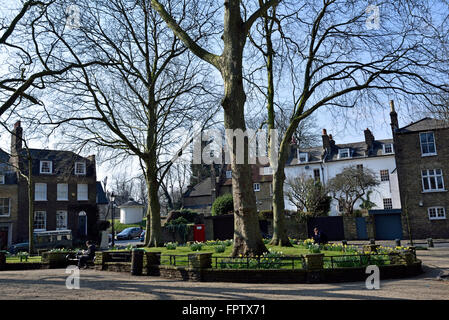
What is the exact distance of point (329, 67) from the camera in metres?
18.5

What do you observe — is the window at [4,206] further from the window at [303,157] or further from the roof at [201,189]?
the window at [303,157]

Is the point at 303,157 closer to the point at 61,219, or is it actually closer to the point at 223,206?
the point at 223,206

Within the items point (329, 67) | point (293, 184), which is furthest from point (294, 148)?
point (329, 67)

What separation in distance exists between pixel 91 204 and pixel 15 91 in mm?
30995

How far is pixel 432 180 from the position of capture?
3319cm

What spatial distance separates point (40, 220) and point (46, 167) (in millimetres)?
6176

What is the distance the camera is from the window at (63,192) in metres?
43.6

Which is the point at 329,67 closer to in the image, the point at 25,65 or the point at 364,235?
the point at 25,65

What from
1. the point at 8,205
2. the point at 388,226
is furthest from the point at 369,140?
the point at 8,205

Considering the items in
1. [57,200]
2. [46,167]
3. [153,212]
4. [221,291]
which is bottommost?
[221,291]

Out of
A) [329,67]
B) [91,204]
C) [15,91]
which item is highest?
[329,67]

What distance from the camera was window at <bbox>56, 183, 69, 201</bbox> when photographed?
4359 cm

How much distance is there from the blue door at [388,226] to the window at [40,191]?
1405 inches

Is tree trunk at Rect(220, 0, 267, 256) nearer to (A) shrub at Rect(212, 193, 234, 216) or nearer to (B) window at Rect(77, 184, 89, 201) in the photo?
(A) shrub at Rect(212, 193, 234, 216)
